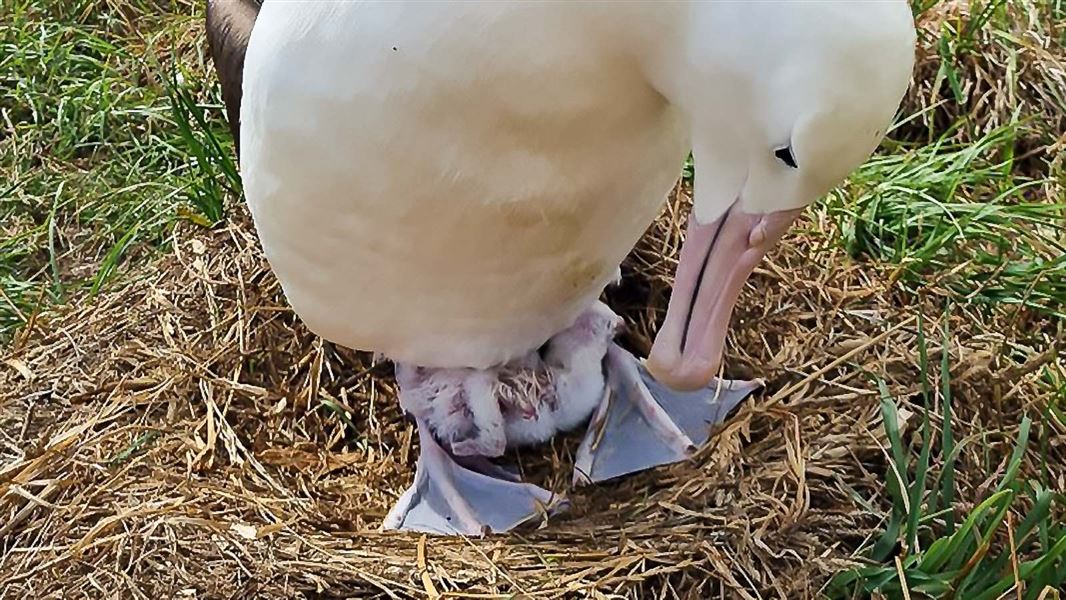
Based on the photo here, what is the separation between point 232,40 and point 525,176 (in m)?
0.78

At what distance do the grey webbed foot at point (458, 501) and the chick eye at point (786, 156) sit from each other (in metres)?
0.87

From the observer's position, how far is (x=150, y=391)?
7.24ft

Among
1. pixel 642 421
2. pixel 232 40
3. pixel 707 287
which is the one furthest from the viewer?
pixel 642 421

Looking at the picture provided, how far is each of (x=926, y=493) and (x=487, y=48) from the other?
3.31 ft

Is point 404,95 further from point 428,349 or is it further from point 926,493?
point 926,493

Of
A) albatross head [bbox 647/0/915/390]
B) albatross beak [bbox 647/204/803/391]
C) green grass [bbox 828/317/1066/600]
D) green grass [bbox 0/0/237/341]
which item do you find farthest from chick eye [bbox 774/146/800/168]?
green grass [bbox 0/0/237/341]

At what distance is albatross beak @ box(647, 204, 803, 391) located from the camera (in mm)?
1569

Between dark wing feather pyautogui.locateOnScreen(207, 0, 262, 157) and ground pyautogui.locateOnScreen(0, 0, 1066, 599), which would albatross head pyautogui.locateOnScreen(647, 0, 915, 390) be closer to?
ground pyautogui.locateOnScreen(0, 0, 1066, 599)

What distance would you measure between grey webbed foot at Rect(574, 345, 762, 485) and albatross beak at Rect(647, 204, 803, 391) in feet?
1.24

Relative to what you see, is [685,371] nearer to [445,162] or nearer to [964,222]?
[445,162]

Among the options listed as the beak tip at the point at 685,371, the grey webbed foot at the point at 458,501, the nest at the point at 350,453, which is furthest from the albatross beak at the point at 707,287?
the grey webbed foot at the point at 458,501

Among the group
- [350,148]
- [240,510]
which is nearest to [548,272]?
[350,148]

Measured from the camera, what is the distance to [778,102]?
1.34m

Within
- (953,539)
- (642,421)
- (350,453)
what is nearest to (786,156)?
(953,539)
